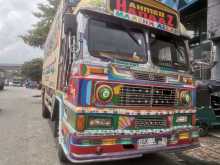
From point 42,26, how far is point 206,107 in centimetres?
1552

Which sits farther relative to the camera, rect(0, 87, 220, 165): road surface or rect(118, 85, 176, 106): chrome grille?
rect(0, 87, 220, 165): road surface

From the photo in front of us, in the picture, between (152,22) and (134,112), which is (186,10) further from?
(134,112)

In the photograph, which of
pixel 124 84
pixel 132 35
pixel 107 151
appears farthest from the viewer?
pixel 132 35

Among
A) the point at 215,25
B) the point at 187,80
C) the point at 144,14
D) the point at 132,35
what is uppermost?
the point at 215,25

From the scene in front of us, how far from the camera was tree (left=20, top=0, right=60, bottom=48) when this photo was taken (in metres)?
19.6

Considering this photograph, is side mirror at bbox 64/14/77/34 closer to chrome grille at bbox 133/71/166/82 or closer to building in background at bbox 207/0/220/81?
chrome grille at bbox 133/71/166/82

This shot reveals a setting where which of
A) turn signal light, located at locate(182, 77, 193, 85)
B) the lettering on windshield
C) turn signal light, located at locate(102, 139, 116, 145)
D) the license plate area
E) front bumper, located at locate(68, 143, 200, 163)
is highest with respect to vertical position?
the lettering on windshield

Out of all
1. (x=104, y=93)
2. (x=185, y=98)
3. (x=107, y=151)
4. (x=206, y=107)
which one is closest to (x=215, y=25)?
(x=206, y=107)

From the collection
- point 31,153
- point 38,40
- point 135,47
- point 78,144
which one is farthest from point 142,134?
point 38,40

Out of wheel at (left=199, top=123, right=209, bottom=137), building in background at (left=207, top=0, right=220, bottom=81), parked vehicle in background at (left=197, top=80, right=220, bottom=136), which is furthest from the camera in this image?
building in background at (left=207, top=0, right=220, bottom=81)

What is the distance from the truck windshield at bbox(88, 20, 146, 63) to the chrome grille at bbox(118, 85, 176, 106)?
50 cm

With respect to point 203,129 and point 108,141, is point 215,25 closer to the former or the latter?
point 203,129

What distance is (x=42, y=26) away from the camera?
66.2 feet

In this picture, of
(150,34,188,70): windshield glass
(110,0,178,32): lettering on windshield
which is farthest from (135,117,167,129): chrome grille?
(110,0,178,32): lettering on windshield
